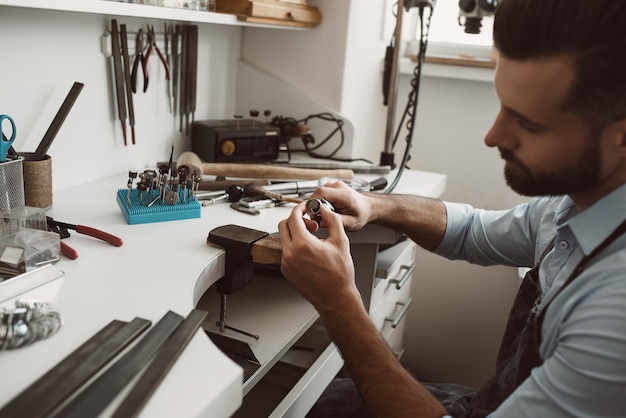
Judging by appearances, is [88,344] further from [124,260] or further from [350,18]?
[350,18]

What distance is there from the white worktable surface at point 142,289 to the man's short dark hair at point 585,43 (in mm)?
529

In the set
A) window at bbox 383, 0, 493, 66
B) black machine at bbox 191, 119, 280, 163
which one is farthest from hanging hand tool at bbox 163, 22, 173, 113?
window at bbox 383, 0, 493, 66

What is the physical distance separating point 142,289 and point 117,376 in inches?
9.8

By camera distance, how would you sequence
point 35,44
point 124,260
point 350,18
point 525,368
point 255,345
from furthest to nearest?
point 350,18 → point 35,44 → point 255,345 → point 124,260 → point 525,368

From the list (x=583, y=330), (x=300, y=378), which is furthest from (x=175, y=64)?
(x=583, y=330)

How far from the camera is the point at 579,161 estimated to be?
81 cm

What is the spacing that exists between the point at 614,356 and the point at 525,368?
21 centimetres

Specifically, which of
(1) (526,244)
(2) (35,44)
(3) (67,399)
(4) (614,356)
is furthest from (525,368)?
(2) (35,44)

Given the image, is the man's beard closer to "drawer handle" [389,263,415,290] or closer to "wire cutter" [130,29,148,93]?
"drawer handle" [389,263,415,290]

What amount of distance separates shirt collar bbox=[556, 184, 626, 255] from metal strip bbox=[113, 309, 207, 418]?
1.72ft

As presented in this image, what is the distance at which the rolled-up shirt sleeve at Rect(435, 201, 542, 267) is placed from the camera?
4.09ft

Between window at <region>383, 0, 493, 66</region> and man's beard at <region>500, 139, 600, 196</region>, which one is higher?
window at <region>383, 0, 493, 66</region>

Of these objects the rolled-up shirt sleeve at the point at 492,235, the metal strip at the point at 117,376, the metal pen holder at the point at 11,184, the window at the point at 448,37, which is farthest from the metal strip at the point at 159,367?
the window at the point at 448,37

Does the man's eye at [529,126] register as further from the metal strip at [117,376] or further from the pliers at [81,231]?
the pliers at [81,231]
